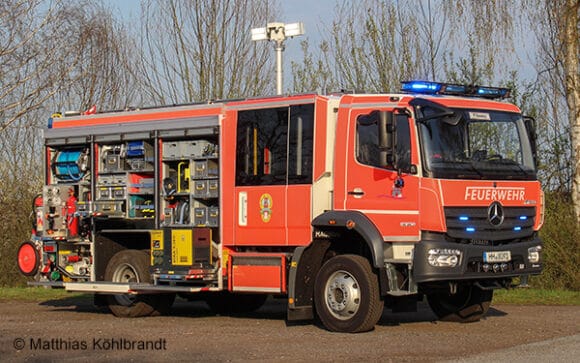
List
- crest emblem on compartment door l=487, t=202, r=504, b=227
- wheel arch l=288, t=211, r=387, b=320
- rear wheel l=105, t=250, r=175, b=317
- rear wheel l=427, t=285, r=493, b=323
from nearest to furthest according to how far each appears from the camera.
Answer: crest emblem on compartment door l=487, t=202, r=504, b=227 < wheel arch l=288, t=211, r=387, b=320 < rear wheel l=427, t=285, r=493, b=323 < rear wheel l=105, t=250, r=175, b=317

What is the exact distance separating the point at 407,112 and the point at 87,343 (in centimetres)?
511

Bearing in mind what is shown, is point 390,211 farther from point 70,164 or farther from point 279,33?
point 279,33

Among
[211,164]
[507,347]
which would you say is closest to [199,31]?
[211,164]

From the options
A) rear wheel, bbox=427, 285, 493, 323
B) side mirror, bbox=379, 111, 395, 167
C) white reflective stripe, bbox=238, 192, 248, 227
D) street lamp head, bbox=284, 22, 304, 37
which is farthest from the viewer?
street lamp head, bbox=284, 22, 304, 37

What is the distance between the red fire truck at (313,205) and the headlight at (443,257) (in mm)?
21

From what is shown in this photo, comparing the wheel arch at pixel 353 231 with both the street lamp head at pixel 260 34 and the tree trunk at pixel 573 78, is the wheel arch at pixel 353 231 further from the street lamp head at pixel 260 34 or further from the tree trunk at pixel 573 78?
the tree trunk at pixel 573 78

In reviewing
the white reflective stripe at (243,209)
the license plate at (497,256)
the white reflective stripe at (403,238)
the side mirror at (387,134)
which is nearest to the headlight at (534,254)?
the license plate at (497,256)

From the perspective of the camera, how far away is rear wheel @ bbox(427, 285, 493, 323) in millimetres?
16125

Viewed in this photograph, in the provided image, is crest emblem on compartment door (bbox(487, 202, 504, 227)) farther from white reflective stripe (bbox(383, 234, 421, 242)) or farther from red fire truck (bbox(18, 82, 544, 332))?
white reflective stripe (bbox(383, 234, 421, 242))

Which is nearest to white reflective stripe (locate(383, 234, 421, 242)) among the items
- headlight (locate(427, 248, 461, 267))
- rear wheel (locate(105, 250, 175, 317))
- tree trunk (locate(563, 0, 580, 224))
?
headlight (locate(427, 248, 461, 267))

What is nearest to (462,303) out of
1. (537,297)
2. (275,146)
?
(275,146)

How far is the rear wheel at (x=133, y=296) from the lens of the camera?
1736 cm

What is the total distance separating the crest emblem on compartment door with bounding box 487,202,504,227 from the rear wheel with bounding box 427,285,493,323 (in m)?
1.51

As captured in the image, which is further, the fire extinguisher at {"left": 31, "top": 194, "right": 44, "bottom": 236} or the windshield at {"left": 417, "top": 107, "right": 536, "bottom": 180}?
the fire extinguisher at {"left": 31, "top": 194, "right": 44, "bottom": 236}
